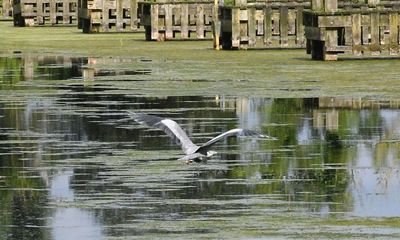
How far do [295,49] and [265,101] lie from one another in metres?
16.3

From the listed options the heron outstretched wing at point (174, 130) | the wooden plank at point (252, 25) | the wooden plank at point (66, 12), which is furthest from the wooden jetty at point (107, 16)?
the heron outstretched wing at point (174, 130)

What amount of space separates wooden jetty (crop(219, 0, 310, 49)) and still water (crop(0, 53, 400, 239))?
45.7ft

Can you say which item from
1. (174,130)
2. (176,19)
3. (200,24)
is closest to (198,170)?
(174,130)

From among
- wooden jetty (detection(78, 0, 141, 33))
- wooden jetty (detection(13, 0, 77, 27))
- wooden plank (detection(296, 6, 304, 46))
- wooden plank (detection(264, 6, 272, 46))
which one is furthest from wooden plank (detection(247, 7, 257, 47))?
wooden jetty (detection(13, 0, 77, 27))

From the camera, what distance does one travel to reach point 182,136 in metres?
15.1

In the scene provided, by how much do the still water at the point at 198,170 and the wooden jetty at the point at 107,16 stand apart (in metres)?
26.8

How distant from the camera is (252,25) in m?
40.1

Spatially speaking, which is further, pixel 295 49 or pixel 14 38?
pixel 14 38

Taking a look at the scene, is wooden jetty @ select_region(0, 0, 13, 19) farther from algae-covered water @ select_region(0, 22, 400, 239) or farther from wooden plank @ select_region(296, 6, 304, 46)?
algae-covered water @ select_region(0, 22, 400, 239)

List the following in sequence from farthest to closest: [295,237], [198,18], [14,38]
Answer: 1. [14,38]
2. [198,18]
3. [295,237]

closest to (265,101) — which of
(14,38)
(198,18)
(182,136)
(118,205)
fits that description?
(182,136)

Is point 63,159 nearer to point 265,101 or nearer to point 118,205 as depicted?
point 118,205

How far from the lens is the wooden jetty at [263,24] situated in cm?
3975

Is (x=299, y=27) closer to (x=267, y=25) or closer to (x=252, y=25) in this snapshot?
(x=267, y=25)
